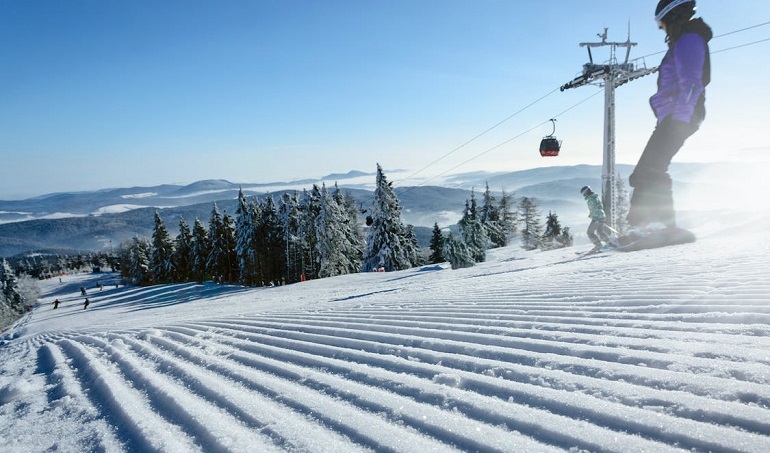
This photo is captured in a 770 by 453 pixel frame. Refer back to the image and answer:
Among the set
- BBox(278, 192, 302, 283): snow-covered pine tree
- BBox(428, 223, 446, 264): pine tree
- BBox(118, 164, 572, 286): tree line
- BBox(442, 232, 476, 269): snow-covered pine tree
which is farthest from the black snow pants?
BBox(428, 223, 446, 264): pine tree

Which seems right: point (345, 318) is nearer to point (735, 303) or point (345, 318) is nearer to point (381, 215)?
point (735, 303)

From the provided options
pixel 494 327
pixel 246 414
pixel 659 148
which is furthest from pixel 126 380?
pixel 659 148

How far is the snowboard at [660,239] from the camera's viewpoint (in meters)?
9.83

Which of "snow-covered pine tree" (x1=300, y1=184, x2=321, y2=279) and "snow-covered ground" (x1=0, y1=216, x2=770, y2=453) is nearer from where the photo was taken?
"snow-covered ground" (x1=0, y1=216, x2=770, y2=453)

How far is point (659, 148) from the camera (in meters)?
8.64

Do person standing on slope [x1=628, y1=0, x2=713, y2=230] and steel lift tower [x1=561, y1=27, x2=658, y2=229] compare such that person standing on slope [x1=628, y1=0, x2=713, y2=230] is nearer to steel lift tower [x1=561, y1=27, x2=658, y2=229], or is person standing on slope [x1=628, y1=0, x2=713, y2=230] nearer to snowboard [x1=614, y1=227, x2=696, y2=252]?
snowboard [x1=614, y1=227, x2=696, y2=252]

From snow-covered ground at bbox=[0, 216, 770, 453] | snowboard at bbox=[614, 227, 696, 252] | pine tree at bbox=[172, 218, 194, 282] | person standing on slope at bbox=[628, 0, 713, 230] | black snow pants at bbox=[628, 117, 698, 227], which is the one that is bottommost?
pine tree at bbox=[172, 218, 194, 282]

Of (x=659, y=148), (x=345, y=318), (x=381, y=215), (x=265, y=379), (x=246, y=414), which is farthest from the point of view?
(x=381, y=215)

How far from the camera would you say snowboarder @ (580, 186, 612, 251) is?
43.5 feet

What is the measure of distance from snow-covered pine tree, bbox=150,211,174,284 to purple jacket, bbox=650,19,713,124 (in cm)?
5642

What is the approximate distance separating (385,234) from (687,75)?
95.5ft

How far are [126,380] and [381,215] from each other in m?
32.9

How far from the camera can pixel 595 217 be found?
13.4m

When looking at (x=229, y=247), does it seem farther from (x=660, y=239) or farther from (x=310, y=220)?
(x=660, y=239)
